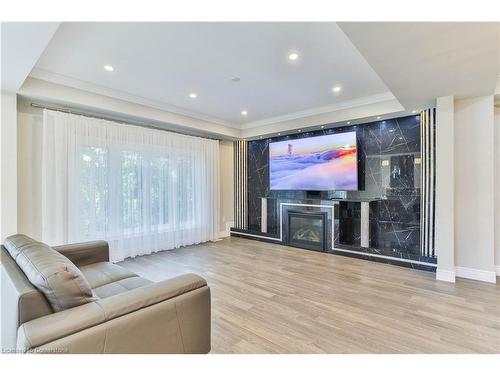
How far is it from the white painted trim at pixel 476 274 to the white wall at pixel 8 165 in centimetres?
583

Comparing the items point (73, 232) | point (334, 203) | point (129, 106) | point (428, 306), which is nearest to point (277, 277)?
point (428, 306)

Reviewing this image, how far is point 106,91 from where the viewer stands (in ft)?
12.1

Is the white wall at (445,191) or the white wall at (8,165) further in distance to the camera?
the white wall at (445,191)

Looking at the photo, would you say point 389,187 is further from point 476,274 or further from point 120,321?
point 120,321

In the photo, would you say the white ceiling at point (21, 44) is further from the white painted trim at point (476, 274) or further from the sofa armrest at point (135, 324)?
the white painted trim at point (476, 274)

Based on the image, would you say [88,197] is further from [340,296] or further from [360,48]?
[360,48]

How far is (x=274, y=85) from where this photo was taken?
3.62 m

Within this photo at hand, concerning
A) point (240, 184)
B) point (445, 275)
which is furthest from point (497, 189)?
point (240, 184)

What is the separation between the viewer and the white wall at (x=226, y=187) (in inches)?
246

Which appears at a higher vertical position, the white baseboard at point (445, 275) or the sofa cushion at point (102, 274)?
the sofa cushion at point (102, 274)

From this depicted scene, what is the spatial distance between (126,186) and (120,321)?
3.45 meters

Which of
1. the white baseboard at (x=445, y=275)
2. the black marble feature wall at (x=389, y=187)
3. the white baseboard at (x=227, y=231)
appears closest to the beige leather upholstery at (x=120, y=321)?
the white baseboard at (x=445, y=275)

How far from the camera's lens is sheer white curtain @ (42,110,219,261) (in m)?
3.52

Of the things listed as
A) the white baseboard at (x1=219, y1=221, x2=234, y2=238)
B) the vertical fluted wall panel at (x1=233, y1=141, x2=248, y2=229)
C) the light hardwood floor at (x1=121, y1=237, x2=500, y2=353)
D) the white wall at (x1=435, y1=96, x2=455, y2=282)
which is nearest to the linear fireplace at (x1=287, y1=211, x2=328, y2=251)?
the light hardwood floor at (x1=121, y1=237, x2=500, y2=353)
